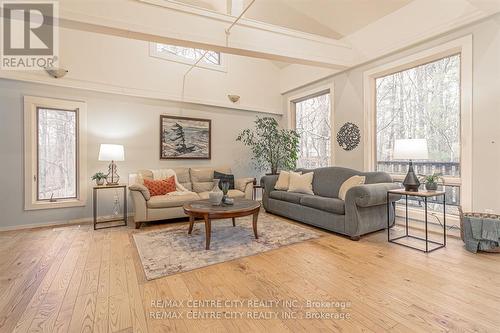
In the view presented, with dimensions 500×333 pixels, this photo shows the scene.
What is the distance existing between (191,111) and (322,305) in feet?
14.8

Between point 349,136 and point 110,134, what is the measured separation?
14.4 ft

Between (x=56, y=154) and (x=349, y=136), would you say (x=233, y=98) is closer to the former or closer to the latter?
(x=349, y=136)

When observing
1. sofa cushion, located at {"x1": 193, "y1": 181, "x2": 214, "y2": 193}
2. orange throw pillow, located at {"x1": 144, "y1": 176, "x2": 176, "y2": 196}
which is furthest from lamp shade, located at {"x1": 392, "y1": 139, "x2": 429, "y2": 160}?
orange throw pillow, located at {"x1": 144, "y1": 176, "x2": 176, "y2": 196}

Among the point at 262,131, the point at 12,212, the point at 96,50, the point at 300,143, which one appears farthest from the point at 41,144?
the point at 300,143

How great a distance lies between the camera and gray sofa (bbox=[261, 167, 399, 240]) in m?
3.10

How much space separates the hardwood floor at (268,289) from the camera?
158cm

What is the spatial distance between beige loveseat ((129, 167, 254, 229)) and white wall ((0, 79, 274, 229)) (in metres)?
0.40

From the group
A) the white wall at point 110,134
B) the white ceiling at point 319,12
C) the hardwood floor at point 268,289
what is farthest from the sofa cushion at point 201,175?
the white ceiling at point 319,12

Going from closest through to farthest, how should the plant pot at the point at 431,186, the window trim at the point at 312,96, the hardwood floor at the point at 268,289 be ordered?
the hardwood floor at the point at 268,289
the plant pot at the point at 431,186
the window trim at the point at 312,96

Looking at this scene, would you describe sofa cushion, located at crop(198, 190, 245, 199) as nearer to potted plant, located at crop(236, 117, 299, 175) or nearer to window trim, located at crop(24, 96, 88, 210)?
potted plant, located at crop(236, 117, 299, 175)

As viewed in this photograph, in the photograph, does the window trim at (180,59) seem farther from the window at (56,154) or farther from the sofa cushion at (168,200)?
the sofa cushion at (168,200)

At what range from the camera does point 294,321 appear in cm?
160

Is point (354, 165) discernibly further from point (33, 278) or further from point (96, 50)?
point (96, 50)

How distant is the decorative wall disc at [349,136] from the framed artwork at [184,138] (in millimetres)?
2739
